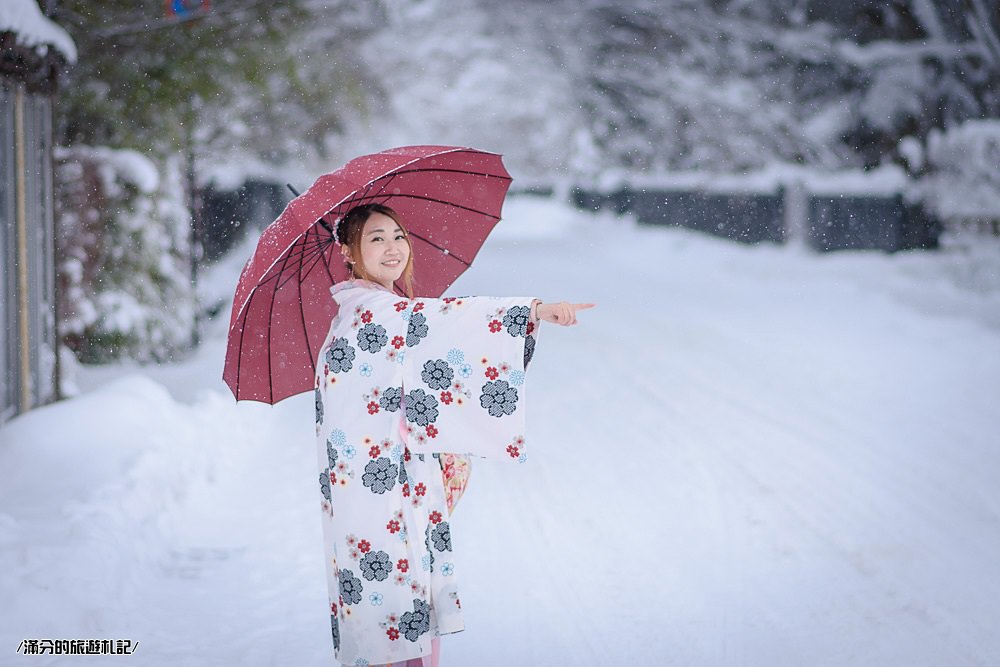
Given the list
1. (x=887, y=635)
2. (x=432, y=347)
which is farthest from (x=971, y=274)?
(x=432, y=347)

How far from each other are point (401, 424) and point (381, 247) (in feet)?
1.88

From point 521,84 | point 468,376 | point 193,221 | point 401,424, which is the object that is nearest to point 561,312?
point 468,376

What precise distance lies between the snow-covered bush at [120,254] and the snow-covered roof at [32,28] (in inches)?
104

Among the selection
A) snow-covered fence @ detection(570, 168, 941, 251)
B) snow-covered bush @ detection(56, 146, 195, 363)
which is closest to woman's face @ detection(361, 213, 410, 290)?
snow-covered bush @ detection(56, 146, 195, 363)

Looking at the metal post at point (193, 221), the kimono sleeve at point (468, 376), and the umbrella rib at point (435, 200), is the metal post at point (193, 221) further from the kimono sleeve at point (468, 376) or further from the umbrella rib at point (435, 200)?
the kimono sleeve at point (468, 376)

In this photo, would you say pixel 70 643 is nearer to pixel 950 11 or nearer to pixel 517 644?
pixel 517 644

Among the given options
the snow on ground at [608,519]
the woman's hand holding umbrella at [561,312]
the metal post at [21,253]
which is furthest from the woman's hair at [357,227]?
the metal post at [21,253]

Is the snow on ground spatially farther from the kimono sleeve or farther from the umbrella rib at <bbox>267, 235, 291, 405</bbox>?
the kimono sleeve

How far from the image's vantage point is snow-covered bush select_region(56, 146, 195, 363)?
9.34 m

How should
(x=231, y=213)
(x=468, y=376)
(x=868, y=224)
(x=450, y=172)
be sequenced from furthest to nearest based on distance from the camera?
1. (x=231, y=213)
2. (x=868, y=224)
3. (x=450, y=172)
4. (x=468, y=376)

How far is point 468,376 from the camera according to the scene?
3.01 meters

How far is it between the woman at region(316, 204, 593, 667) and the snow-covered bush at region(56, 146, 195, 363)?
6667mm

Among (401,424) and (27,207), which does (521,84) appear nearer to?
(27,207)

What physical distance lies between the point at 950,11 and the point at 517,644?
13.4 meters
